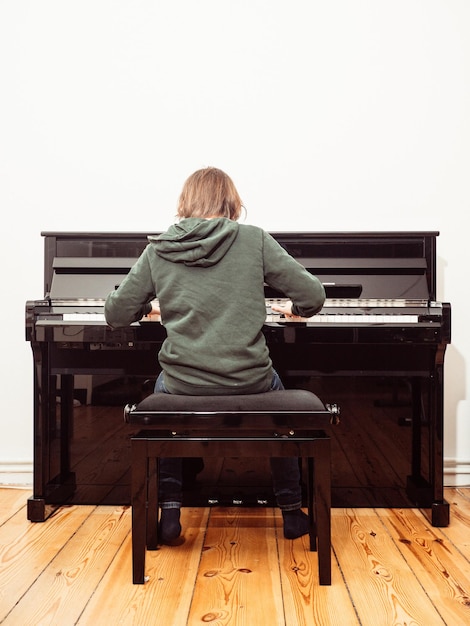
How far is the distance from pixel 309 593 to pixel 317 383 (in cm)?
86

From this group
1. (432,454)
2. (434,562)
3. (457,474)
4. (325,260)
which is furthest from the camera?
(457,474)

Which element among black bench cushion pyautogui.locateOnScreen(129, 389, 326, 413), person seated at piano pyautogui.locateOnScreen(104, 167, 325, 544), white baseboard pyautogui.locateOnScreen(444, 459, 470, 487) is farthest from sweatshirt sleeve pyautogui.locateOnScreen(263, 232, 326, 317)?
white baseboard pyautogui.locateOnScreen(444, 459, 470, 487)

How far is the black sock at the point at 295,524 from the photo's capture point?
1922 mm

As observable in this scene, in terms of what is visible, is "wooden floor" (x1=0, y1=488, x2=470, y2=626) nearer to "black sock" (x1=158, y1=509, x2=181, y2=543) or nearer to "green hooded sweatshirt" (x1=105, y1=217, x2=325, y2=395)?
"black sock" (x1=158, y1=509, x2=181, y2=543)

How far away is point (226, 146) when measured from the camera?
268 cm

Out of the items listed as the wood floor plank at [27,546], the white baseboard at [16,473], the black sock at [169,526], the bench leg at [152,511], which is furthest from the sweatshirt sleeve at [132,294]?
the white baseboard at [16,473]

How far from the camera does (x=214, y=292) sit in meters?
1.58

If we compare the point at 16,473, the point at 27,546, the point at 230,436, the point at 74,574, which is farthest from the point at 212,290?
the point at 16,473

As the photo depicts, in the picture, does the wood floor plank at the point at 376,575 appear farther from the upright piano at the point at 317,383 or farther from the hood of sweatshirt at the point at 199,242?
the hood of sweatshirt at the point at 199,242

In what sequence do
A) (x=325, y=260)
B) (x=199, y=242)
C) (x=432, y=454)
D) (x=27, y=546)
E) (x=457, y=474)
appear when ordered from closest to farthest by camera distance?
(x=199, y=242) < (x=27, y=546) < (x=432, y=454) < (x=325, y=260) < (x=457, y=474)

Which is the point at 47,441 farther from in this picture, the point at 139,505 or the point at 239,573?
the point at 239,573

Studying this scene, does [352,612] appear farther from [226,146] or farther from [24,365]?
[226,146]

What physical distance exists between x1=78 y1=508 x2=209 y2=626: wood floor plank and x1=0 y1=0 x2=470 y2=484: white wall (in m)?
1.13

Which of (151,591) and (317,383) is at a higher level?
(317,383)
